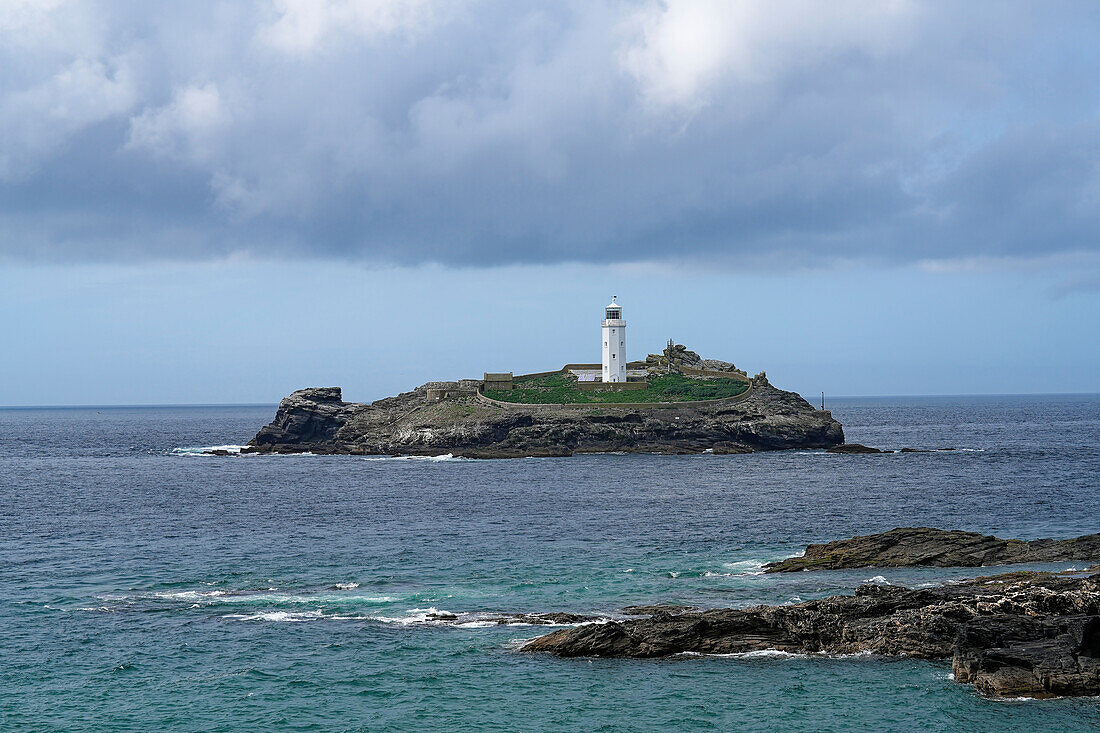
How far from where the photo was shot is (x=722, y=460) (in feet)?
379

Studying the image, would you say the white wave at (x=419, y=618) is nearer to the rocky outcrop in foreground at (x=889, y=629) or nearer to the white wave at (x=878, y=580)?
the rocky outcrop in foreground at (x=889, y=629)

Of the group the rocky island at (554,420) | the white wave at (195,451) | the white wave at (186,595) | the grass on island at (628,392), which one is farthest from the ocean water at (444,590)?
the grass on island at (628,392)

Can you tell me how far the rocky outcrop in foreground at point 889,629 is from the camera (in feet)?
101

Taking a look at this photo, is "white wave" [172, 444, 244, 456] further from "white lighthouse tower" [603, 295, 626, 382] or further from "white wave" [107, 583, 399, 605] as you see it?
"white wave" [107, 583, 399, 605]

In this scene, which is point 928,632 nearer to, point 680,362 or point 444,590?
point 444,590

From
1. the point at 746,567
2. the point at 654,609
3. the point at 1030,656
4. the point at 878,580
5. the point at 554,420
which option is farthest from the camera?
the point at 554,420

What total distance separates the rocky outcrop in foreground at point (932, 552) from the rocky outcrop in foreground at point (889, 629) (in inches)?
423

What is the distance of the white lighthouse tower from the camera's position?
15075cm

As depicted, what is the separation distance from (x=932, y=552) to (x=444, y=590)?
76.0 feet

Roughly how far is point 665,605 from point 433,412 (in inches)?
3918

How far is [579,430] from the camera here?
12888cm

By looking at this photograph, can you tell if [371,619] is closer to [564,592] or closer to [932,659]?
[564,592]

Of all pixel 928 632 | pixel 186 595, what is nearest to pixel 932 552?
pixel 928 632

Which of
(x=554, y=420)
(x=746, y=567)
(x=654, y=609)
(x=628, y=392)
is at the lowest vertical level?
(x=746, y=567)
